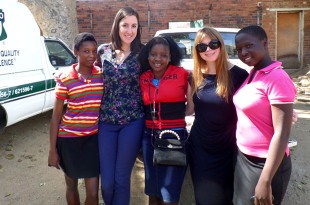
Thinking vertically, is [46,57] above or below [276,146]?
above

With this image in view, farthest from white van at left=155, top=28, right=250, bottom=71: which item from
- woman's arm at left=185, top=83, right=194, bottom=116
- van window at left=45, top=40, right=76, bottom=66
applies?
woman's arm at left=185, top=83, right=194, bottom=116

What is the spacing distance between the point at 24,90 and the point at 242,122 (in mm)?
3661

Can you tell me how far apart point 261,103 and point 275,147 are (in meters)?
0.27

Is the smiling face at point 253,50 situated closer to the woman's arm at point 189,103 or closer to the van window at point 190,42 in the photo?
the woman's arm at point 189,103

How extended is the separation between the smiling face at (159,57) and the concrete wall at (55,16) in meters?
5.31

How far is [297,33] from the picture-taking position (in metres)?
12.2

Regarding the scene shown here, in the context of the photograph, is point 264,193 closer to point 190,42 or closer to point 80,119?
point 80,119

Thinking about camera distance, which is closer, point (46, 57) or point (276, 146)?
point (276, 146)

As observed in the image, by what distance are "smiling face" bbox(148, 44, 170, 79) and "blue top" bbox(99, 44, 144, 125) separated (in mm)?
174

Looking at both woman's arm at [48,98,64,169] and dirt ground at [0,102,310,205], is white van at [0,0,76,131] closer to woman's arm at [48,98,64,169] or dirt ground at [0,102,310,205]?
dirt ground at [0,102,310,205]

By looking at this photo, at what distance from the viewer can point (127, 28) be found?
2.82m

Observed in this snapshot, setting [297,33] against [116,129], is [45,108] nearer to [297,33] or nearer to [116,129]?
[116,129]

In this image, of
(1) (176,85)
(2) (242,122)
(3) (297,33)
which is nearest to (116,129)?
(1) (176,85)

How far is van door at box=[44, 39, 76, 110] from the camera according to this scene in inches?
214
